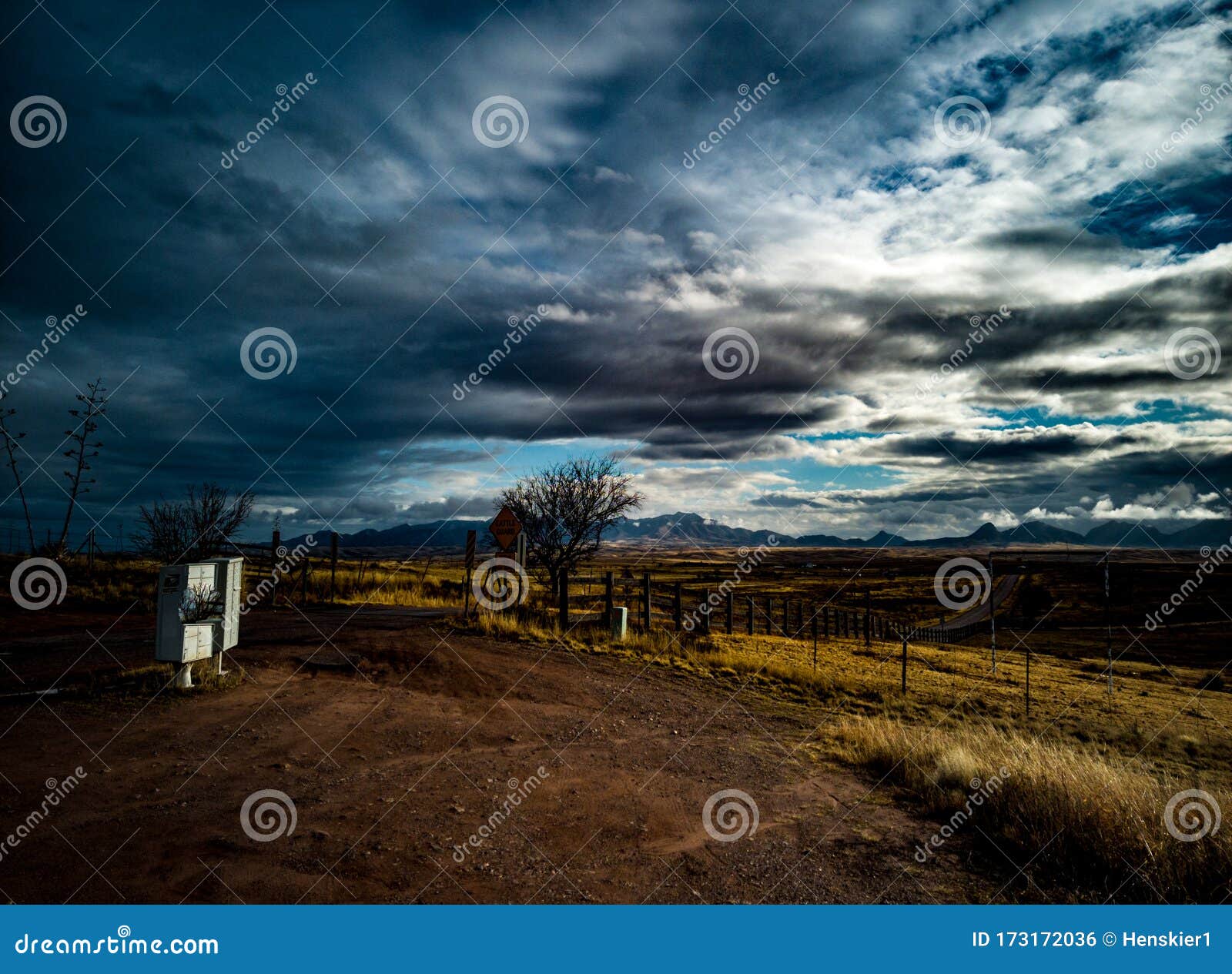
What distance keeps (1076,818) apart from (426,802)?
6220 mm

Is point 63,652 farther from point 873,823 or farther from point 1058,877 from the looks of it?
point 1058,877

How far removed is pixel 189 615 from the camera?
960 centimetres

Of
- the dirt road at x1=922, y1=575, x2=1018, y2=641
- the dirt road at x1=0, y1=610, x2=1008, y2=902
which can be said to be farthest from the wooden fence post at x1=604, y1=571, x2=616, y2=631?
the dirt road at x1=922, y1=575, x2=1018, y2=641

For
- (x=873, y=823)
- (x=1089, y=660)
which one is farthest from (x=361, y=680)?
(x=1089, y=660)

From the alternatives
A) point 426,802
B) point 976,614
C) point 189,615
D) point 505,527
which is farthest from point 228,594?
point 976,614

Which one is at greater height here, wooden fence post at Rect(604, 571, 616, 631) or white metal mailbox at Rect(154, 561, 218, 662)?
wooden fence post at Rect(604, 571, 616, 631)

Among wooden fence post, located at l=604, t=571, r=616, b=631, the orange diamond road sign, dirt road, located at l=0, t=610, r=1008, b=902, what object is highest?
the orange diamond road sign

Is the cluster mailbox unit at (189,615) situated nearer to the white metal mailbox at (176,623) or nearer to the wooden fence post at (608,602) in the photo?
the white metal mailbox at (176,623)

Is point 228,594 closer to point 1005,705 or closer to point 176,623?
point 176,623

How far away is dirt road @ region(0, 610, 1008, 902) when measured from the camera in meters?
4.79

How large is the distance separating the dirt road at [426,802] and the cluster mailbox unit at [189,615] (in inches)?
24.7

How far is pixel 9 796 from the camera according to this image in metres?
5.72

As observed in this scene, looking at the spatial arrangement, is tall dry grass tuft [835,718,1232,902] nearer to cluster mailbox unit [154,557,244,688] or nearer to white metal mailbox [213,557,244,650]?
cluster mailbox unit [154,557,244,688]

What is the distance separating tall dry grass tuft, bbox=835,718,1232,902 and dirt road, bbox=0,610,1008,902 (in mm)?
591
